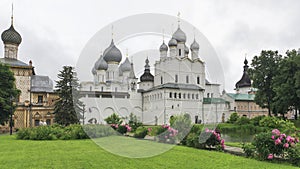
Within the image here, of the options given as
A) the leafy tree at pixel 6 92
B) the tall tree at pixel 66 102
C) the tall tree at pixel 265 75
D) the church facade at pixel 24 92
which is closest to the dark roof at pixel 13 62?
the church facade at pixel 24 92

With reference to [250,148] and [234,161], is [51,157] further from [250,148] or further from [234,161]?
[250,148]

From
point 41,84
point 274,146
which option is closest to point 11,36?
point 41,84

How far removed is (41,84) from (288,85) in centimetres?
3351

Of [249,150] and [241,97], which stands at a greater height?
[241,97]

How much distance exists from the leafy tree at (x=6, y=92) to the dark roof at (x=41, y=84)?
13846 millimetres

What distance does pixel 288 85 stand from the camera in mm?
31969

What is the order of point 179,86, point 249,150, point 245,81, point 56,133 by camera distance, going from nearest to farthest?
1. point 249,150
2. point 56,133
3. point 179,86
4. point 245,81

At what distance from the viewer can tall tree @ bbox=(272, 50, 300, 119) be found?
3191 cm

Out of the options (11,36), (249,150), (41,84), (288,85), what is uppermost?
(11,36)

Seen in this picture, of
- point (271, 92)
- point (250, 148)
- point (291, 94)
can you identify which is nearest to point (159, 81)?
point (271, 92)

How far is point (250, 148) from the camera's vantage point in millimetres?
9438

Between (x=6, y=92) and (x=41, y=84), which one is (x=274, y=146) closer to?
(x=6, y=92)

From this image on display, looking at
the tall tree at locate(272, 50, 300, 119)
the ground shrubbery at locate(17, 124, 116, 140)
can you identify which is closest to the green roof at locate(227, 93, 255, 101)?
the tall tree at locate(272, 50, 300, 119)

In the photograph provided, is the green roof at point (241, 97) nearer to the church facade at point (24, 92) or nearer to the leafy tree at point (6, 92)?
the church facade at point (24, 92)
